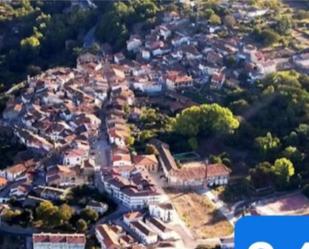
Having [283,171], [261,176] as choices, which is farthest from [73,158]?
[283,171]

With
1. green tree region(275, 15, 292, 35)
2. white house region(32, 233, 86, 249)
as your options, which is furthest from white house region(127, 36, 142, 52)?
white house region(32, 233, 86, 249)

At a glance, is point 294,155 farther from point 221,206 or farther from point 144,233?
point 144,233

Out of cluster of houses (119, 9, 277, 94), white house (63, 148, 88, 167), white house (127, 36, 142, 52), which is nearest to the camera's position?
white house (63, 148, 88, 167)

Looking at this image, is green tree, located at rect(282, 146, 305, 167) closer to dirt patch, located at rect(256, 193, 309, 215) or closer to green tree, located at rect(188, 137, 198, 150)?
dirt patch, located at rect(256, 193, 309, 215)

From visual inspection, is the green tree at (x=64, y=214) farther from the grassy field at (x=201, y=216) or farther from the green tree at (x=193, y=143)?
the green tree at (x=193, y=143)

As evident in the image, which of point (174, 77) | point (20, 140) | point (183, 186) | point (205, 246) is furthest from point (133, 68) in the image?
point (205, 246)

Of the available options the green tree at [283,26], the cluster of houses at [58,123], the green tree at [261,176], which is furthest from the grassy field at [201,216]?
the green tree at [283,26]
